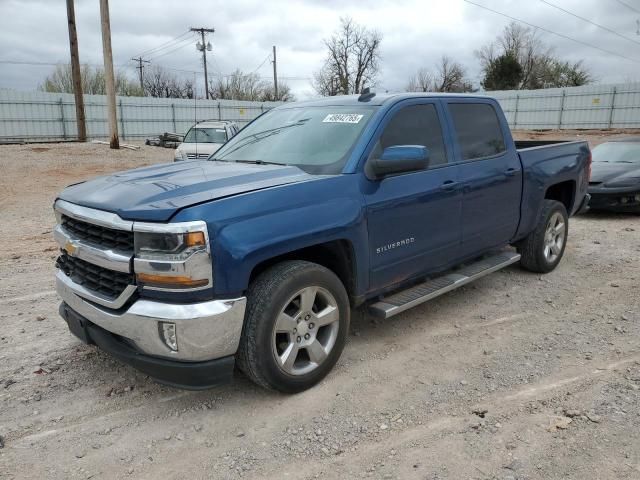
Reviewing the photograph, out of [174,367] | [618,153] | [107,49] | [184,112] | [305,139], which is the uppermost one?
[107,49]

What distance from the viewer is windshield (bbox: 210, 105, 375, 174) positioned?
12.4ft

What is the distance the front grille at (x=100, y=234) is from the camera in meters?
2.96

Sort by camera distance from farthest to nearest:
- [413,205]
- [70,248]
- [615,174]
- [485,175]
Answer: [615,174] < [485,175] < [413,205] < [70,248]

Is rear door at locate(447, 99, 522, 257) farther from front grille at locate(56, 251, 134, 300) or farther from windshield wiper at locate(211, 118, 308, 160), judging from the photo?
front grille at locate(56, 251, 134, 300)

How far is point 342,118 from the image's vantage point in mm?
4074

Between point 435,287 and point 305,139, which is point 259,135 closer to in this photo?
point 305,139

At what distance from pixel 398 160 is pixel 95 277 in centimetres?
210

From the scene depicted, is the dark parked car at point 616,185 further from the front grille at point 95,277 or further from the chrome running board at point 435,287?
the front grille at point 95,277

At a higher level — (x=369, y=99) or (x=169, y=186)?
(x=369, y=99)

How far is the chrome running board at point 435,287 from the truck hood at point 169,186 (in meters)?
1.15

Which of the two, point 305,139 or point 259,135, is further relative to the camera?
point 259,135

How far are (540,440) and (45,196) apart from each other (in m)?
12.1

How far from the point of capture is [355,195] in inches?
139

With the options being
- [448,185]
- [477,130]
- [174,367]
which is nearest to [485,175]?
[477,130]
